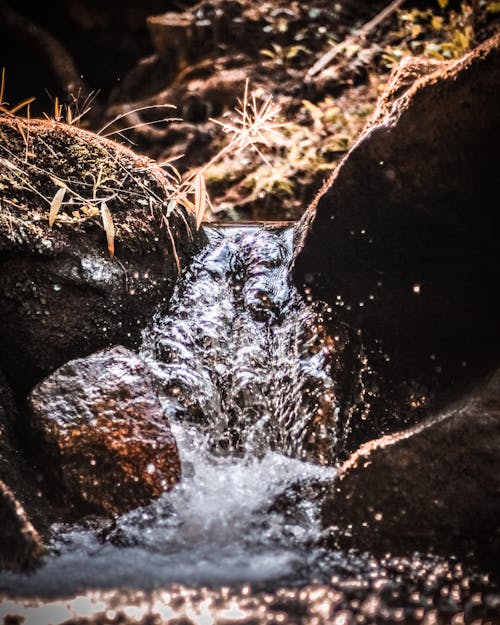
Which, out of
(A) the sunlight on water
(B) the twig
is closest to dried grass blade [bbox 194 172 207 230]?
(A) the sunlight on water

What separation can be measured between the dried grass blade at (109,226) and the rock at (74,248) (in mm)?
67

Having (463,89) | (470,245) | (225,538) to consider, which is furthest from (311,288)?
(225,538)

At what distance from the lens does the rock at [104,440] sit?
7.37ft

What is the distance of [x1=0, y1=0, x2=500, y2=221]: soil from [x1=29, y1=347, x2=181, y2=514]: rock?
3808mm

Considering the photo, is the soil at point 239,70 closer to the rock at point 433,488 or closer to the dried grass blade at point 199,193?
the dried grass blade at point 199,193

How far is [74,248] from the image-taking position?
9.28 ft

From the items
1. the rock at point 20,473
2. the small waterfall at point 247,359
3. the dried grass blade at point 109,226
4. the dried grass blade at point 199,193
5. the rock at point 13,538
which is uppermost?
the dried grass blade at point 199,193

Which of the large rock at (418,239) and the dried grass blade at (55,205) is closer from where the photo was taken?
the large rock at (418,239)

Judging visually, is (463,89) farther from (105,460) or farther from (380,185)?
(105,460)

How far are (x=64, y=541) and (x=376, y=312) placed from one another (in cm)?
217

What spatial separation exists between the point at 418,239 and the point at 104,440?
2.08m

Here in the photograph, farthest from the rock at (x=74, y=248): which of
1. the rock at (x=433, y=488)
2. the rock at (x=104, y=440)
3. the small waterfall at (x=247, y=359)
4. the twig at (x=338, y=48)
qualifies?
the twig at (x=338, y=48)

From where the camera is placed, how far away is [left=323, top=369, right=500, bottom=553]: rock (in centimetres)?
204

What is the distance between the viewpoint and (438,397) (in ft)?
8.73
